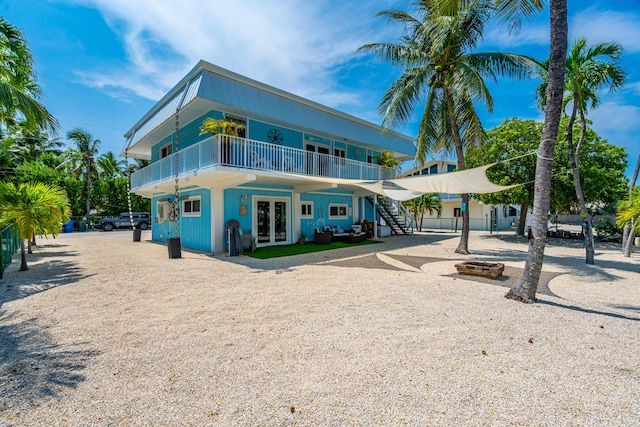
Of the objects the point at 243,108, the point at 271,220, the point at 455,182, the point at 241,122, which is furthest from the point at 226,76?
the point at 455,182

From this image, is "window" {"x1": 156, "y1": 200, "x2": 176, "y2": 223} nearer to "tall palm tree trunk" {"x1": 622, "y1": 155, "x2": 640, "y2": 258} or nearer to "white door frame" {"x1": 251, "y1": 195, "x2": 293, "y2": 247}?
"white door frame" {"x1": 251, "y1": 195, "x2": 293, "y2": 247}

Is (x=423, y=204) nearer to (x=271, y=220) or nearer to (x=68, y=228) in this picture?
(x=271, y=220)

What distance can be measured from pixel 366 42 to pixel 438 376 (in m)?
11.9

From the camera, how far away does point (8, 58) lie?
923cm

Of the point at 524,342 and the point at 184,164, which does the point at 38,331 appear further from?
the point at 184,164

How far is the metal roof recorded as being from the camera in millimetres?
10164

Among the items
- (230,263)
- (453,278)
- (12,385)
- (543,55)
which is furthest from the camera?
(543,55)

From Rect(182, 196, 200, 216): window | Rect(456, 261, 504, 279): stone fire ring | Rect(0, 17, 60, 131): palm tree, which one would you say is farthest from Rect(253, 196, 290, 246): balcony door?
Rect(456, 261, 504, 279): stone fire ring

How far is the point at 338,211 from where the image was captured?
16.2 m

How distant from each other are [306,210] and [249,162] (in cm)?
491

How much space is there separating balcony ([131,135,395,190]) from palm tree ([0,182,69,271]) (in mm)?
3952

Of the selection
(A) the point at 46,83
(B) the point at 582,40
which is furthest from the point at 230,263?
(B) the point at 582,40

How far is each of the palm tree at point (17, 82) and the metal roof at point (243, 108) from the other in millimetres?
3746

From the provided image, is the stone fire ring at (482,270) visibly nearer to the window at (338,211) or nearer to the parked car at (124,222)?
the window at (338,211)
